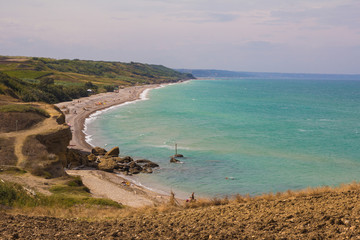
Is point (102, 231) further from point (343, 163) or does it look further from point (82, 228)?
point (343, 163)

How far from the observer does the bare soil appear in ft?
33.9

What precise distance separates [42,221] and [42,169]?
53.9 ft

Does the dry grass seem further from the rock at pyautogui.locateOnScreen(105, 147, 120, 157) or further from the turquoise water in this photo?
the rock at pyautogui.locateOnScreen(105, 147, 120, 157)

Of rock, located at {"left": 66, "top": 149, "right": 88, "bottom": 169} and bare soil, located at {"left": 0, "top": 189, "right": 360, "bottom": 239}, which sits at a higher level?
bare soil, located at {"left": 0, "top": 189, "right": 360, "bottom": 239}

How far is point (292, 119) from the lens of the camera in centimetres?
7931

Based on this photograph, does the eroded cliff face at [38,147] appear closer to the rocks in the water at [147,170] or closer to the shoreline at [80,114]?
the rocks in the water at [147,170]


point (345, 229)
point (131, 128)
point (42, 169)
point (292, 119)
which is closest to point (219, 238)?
point (345, 229)

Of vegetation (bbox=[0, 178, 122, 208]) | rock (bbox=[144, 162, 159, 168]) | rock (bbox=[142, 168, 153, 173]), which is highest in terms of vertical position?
vegetation (bbox=[0, 178, 122, 208])

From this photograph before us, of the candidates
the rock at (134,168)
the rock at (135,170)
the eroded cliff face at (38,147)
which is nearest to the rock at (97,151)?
the rock at (134,168)

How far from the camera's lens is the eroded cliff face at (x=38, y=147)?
1089 inches

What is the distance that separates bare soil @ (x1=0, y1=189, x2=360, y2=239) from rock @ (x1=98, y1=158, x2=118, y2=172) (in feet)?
82.7

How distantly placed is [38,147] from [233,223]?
2493 centimetres

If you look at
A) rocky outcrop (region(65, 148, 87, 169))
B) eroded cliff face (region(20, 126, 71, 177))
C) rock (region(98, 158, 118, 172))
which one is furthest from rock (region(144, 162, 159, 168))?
eroded cliff face (region(20, 126, 71, 177))

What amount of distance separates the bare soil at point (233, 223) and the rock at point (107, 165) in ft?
82.7
